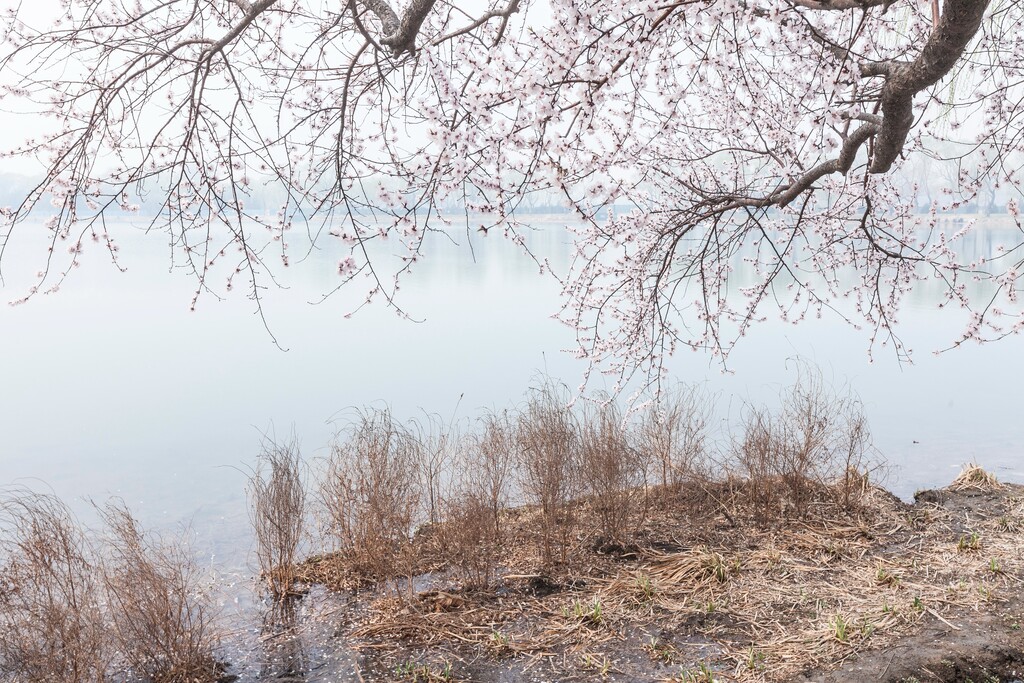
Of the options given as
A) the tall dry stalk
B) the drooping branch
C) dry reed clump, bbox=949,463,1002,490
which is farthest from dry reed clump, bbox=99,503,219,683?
dry reed clump, bbox=949,463,1002,490

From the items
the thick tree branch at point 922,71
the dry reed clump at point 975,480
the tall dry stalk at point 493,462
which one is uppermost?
the thick tree branch at point 922,71

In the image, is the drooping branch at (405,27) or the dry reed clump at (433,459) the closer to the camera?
the drooping branch at (405,27)

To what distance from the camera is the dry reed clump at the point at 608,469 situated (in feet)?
18.9

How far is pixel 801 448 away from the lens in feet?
20.7

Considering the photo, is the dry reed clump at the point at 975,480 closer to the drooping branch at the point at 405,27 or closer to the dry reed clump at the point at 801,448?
the dry reed clump at the point at 801,448

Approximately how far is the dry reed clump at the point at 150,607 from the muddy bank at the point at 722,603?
85cm

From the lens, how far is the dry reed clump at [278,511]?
5500mm

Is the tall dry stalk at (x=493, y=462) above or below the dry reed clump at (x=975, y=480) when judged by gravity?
above

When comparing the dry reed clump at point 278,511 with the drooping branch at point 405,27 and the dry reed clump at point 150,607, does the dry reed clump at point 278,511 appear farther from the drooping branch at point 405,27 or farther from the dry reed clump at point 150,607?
the drooping branch at point 405,27

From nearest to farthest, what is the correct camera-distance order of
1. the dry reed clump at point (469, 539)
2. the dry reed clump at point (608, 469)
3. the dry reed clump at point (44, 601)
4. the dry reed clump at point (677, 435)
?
the dry reed clump at point (44, 601) → the dry reed clump at point (469, 539) → the dry reed clump at point (608, 469) → the dry reed clump at point (677, 435)

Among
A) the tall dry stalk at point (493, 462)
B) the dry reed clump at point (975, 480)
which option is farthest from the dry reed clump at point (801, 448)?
the tall dry stalk at point (493, 462)

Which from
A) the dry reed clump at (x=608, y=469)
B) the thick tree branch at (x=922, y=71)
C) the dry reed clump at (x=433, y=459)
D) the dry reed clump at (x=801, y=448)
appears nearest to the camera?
the thick tree branch at (x=922, y=71)

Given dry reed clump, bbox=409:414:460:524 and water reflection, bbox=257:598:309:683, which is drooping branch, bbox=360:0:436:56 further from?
water reflection, bbox=257:598:309:683

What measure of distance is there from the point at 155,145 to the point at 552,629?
3537 millimetres
